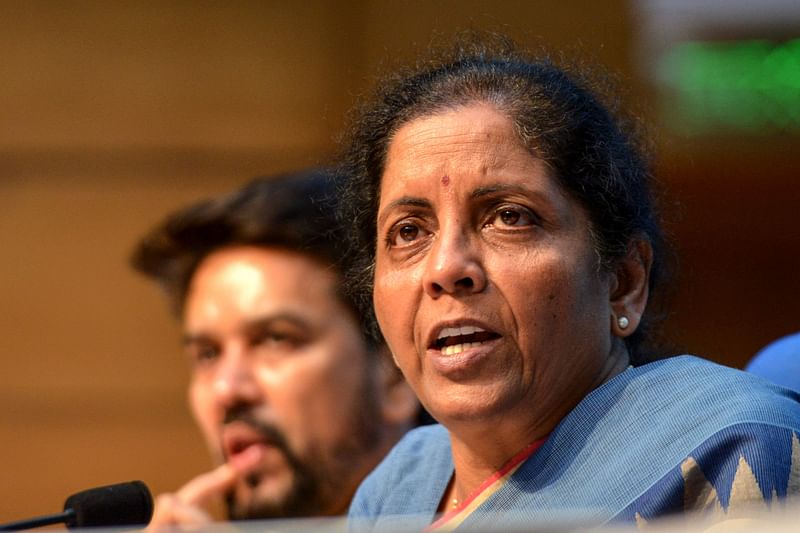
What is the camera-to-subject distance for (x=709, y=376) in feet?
5.38

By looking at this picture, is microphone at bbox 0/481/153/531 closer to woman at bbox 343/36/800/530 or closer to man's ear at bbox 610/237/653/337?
woman at bbox 343/36/800/530

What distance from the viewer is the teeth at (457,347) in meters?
1.71

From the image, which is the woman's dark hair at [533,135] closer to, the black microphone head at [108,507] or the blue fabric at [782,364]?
the blue fabric at [782,364]

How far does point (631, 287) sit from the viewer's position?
73.9 inches

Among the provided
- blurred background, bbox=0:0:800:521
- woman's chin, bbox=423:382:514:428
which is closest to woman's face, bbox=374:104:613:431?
woman's chin, bbox=423:382:514:428

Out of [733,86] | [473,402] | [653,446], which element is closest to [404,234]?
[473,402]

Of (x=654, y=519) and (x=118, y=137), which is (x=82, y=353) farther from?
(x=654, y=519)

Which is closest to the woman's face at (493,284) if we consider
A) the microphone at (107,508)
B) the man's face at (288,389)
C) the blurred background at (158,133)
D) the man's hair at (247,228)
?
the microphone at (107,508)

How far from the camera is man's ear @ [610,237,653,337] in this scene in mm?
1839

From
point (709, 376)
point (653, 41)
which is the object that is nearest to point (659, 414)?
point (709, 376)

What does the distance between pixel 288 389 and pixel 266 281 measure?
299mm

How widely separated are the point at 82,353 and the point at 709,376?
13.4 ft

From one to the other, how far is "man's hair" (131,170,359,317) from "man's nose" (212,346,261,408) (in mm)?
312

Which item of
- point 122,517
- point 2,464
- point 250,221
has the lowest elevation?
point 2,464
